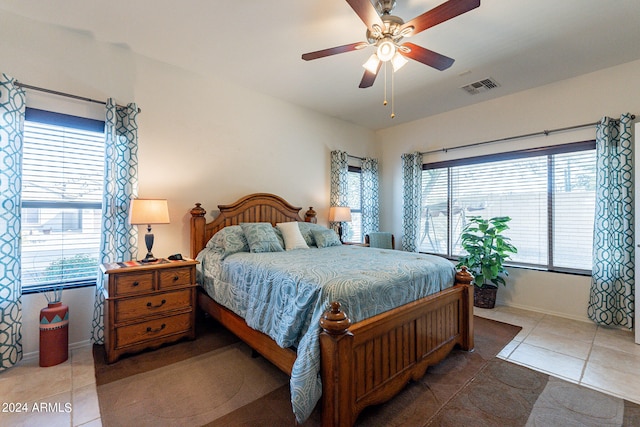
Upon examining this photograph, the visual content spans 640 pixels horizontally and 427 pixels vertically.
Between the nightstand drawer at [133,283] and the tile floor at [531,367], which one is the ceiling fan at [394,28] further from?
the tile floor at [531,367]

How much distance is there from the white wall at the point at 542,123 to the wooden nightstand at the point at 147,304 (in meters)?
4.06

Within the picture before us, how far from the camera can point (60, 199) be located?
2590 mm

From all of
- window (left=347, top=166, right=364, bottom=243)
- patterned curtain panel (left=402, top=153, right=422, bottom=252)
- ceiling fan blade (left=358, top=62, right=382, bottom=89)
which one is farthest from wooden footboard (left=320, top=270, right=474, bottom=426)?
window (left=347, top=166, right=364, bottom=243)

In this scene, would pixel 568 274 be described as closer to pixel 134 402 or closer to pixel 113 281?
Result: pixel 134 402

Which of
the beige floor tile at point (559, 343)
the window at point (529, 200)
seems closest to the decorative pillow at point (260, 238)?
the beige floor tile at point (559, 343)

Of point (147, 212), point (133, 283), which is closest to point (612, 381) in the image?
point (133, 283)

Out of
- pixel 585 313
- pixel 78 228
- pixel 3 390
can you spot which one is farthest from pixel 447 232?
pixel 3 390

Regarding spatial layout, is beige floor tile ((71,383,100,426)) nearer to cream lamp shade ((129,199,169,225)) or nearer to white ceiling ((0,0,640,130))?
cream lamp shade ((129,199,169,225))

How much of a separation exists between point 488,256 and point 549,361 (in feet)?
4.99

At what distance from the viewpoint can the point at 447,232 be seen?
4605 millimetres

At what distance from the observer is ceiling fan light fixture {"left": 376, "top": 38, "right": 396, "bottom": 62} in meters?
2.07

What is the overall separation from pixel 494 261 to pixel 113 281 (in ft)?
13.8

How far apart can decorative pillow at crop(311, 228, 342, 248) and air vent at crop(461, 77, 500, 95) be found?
260 centimetres

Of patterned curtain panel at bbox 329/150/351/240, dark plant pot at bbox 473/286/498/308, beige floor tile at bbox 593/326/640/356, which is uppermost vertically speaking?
patterned curtain panel at bbox 329/150/351/240
